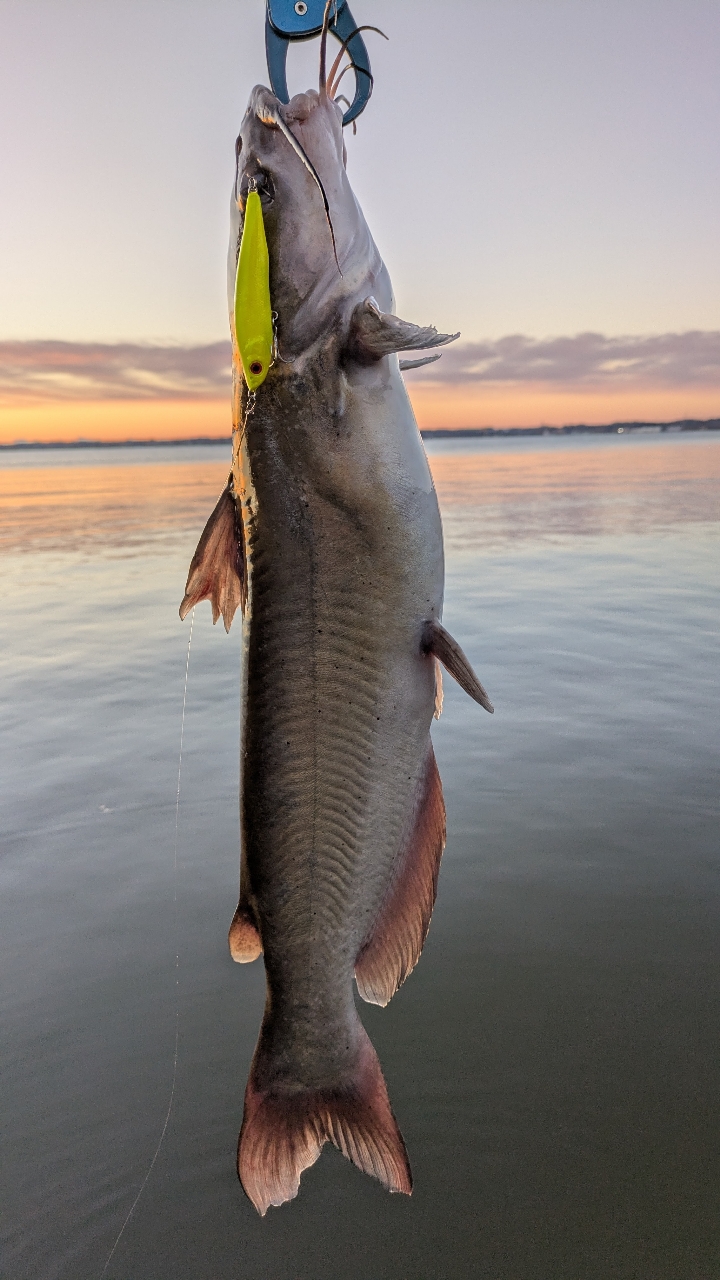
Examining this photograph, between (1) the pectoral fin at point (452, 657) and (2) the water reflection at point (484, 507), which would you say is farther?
(2) the water reflection at point (484, 507)

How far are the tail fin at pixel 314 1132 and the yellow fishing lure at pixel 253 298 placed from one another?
2069 mm

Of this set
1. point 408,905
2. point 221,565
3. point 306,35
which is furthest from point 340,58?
point 408,905

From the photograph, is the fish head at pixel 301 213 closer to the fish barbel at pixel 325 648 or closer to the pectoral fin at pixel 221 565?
the fish barbel at pixel 325 648

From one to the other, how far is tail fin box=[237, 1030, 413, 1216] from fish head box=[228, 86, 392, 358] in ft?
7.20

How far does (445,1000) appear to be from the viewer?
421 cm

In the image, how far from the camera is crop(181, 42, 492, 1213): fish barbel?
2326 mm

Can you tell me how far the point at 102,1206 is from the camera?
3271 millimetres

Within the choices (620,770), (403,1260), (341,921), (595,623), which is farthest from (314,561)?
(595,623)

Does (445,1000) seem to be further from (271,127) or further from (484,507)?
(484,507)

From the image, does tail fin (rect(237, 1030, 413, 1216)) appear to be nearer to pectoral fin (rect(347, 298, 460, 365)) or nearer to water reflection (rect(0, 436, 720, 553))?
pectoral fin (rect(347, 298, 460, 365))

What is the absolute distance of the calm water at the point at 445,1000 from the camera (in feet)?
10.2

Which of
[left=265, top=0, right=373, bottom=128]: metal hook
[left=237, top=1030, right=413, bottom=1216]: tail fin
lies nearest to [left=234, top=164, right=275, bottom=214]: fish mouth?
[left=265, top=0, right=373, bottom=128]: metal hook

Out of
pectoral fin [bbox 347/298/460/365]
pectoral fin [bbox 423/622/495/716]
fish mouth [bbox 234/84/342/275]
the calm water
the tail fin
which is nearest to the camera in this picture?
fish mouth [bbox 234/84/342/275]

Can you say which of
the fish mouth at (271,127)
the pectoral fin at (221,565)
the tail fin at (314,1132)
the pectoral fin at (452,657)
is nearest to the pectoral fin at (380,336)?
the fish mouth at (271,127)
